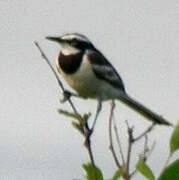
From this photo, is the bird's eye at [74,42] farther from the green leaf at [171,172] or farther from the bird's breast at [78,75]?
the green leaf at [171,172]

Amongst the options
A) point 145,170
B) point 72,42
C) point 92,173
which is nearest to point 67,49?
point 72,42

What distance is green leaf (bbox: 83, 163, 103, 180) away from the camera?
3326mm

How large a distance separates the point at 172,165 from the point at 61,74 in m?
4.37

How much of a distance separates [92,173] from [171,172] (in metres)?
0.46

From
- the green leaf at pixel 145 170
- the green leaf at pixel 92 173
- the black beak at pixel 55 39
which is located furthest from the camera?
the black beak at pixel 55 39

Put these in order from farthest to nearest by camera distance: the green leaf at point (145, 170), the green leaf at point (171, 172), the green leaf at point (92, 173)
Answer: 1. the green leaf at point (92, 173)
2. the green leaf at point (145, 170)
3. the green leaf at point (171, 172)

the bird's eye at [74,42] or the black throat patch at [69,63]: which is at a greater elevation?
the bird's eye at [74,42]

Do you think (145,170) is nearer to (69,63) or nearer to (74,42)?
(69,63)

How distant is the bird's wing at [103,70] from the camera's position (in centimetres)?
755

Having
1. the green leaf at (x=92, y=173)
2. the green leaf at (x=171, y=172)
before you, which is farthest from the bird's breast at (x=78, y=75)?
the green leaf at (x=171, y=172)

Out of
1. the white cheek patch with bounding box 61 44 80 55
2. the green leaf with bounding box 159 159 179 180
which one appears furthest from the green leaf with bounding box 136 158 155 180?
the white cheek patch with bounding box 61 44 80 55

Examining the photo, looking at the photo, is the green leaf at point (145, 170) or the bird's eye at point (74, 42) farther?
the bird's eye at point (74, 42)

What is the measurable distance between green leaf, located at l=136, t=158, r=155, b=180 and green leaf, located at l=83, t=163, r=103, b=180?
0.18 meters

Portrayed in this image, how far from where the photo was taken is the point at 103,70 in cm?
762
